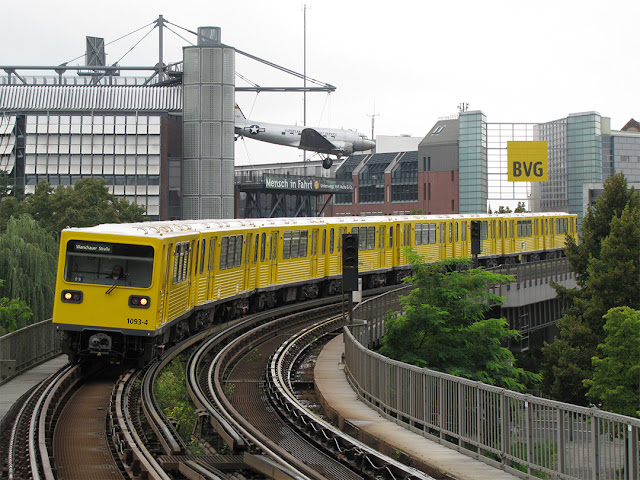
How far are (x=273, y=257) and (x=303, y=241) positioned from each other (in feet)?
7.99

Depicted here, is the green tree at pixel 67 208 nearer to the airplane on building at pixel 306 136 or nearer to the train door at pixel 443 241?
the train door at pixel 443 241

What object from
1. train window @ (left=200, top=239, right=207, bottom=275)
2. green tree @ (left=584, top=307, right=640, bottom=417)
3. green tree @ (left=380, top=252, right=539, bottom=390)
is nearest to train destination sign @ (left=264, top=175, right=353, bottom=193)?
green tree @ (left=584, top=307, right=640, bottom=417)

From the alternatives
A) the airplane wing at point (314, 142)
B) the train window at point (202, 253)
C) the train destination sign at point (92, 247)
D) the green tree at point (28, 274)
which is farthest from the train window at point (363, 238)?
the airplane wing at point (314, 142)

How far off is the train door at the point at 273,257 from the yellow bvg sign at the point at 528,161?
61689mm

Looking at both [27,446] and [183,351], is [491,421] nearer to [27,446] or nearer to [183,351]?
[27,446]

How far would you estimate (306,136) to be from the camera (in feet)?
279

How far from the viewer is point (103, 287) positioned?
1833 cm

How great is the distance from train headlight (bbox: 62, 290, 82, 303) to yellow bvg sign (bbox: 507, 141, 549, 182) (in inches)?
2914

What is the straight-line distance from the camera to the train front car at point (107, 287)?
18328 millimetres

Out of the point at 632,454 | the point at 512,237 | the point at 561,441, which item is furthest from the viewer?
the point at 512,237

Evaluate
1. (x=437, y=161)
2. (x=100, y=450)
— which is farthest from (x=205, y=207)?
(x=100, y=450)

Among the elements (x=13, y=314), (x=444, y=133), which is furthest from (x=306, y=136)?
(x=13, y=314)

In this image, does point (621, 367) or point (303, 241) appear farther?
point (621, 367)

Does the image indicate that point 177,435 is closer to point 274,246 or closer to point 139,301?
point 139,301
